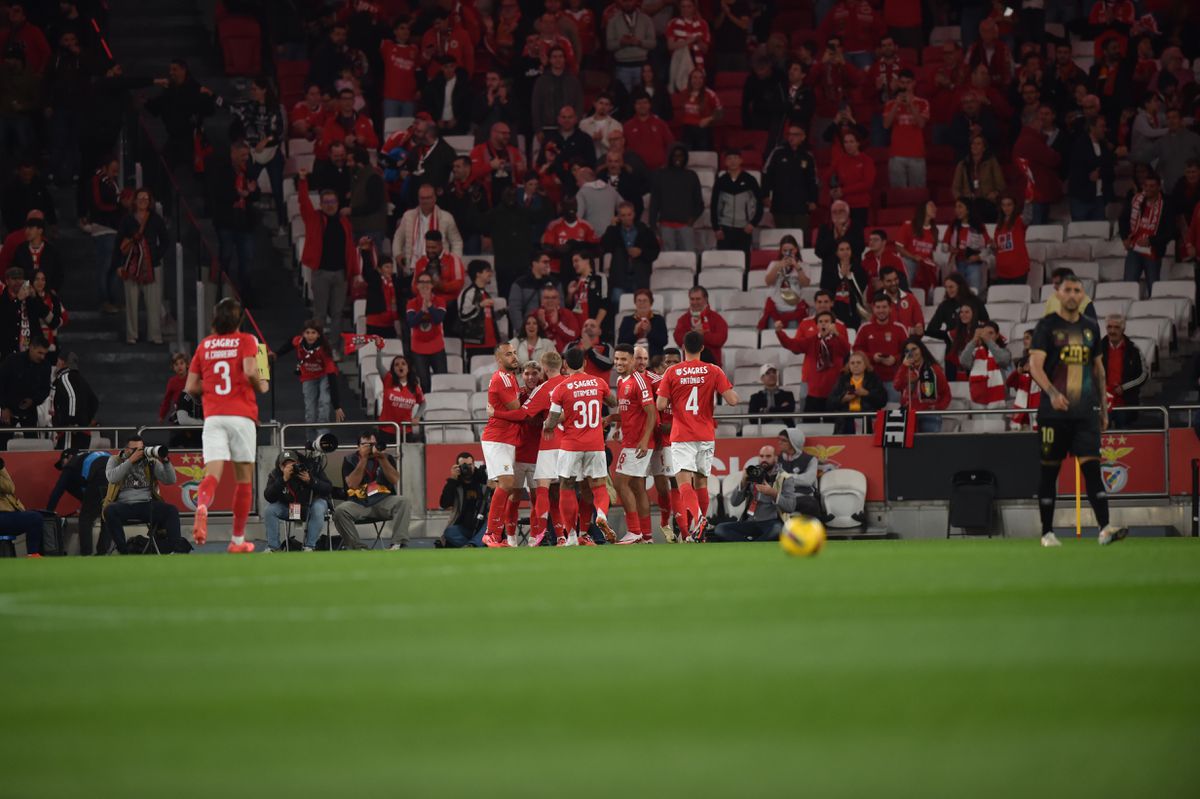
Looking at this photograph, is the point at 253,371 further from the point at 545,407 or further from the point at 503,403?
the point at 545,407

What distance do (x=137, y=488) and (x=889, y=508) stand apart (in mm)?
8781

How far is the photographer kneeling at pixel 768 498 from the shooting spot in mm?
19812

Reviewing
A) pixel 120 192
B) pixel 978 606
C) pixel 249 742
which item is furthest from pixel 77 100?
pixel 249 742

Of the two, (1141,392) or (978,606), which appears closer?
(978,606)

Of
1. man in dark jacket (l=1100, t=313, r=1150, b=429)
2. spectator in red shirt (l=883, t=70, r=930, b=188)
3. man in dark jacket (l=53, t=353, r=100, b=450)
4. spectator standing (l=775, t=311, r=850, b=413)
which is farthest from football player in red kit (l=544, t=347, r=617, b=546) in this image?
spectator in red shirt (l=883, t=70, r=930, b=188)

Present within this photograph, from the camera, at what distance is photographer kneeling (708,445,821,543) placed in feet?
65.0

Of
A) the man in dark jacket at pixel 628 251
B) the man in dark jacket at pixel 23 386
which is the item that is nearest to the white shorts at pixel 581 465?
the man in dark jacket at pixel 628 251

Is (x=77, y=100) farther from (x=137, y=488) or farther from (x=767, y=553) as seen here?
(x=767, y=553)

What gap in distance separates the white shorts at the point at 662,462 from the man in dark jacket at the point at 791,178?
6833 mm

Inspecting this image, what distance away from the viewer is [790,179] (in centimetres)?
2462

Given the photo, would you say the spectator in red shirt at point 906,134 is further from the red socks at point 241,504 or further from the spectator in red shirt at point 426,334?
the red socks at point 241,504

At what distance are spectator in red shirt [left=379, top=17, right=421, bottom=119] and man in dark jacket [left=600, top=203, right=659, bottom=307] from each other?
426 centimetres

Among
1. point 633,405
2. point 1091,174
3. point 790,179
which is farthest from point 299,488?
point 1091,174

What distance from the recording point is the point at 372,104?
2667 centimetres
